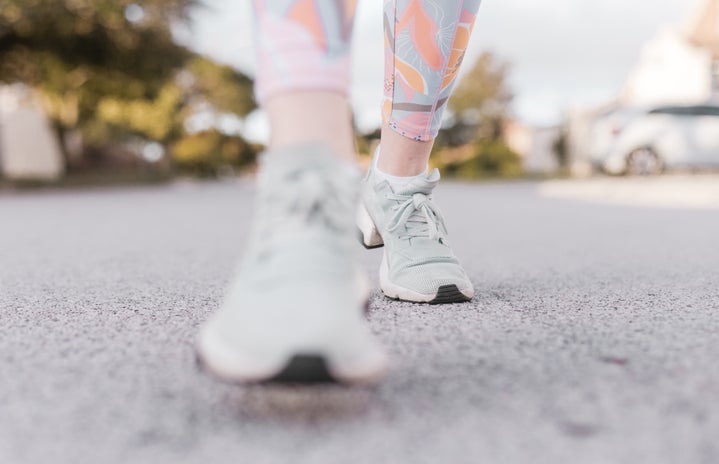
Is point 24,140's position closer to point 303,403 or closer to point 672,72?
point 672,72

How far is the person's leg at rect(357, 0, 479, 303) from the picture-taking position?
48.1 inches

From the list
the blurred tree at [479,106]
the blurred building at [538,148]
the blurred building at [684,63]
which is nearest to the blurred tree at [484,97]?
the blurred tree at [479,106]

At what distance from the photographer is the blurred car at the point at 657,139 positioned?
399 inches

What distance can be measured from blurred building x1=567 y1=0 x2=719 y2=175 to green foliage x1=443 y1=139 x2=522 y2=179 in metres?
2.49

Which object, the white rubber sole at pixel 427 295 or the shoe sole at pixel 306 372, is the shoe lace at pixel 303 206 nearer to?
the shoe sole at pixel 306 372

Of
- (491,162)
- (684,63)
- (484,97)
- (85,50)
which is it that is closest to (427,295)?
(85,50)

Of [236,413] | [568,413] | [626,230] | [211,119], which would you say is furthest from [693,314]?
[211,119]

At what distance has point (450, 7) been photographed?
4.01ft

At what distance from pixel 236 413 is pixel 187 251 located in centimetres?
198

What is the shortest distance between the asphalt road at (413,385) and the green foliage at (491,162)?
1274 centimetres

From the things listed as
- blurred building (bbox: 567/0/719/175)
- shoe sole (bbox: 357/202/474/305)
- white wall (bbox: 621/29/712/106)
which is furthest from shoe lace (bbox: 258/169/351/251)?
white wall (bbox: 621/29/712/106)

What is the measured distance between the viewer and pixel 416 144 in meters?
1.28

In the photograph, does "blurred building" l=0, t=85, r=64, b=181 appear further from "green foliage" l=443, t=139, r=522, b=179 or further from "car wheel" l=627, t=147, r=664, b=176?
"car wheel" l=627, t=147, r=664, b=176

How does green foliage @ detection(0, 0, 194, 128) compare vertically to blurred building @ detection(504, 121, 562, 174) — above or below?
above
